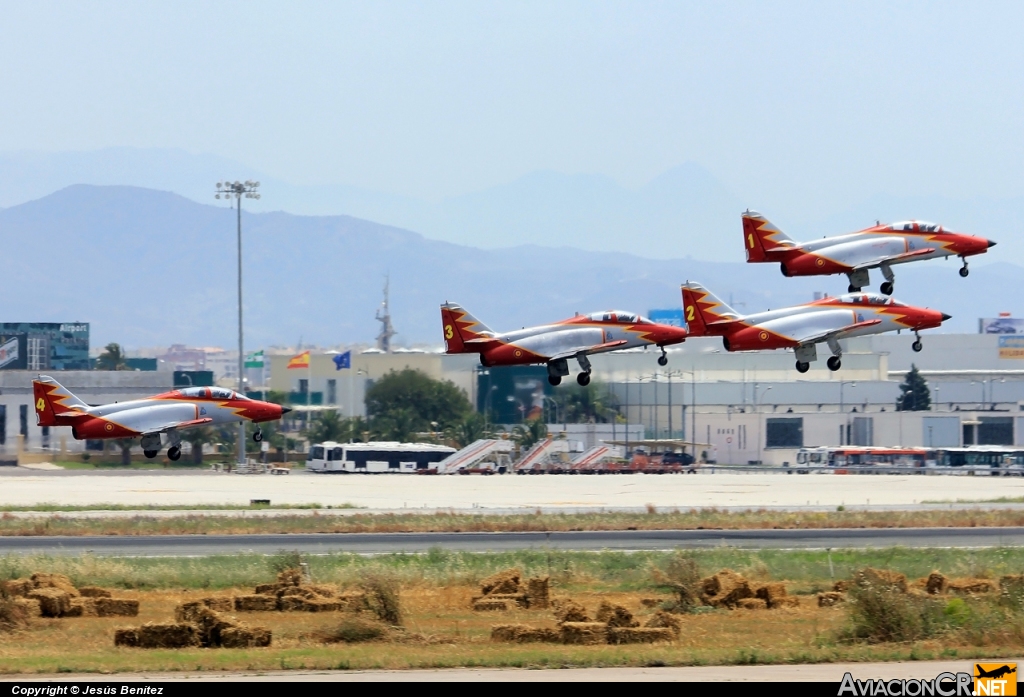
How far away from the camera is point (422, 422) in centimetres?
16112

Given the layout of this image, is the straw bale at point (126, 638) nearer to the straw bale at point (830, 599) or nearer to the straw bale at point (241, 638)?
the straw bale at point (241, 638)

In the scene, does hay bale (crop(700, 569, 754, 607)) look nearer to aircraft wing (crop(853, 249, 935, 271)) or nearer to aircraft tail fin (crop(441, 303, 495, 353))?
aircraft wing (crop(853, 249, 935, 271))

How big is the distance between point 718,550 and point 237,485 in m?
56.7

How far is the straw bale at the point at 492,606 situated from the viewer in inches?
1841

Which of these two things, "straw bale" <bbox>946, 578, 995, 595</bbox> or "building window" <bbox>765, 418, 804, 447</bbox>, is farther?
"building window" <bbox>765, 418, 804, 447</bbox>

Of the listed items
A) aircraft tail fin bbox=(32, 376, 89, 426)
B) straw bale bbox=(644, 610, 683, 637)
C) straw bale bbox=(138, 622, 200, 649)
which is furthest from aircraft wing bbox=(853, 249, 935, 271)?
aircraft tail fin bbox=(32, 376, 89, 426)

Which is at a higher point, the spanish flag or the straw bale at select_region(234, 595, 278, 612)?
the spanish flag

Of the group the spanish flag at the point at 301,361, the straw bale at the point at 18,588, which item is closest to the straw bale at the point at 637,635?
the straw bale at the point at 18,588

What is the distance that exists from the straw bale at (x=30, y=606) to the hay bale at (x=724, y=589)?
19208 millimetres

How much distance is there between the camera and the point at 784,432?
568ft

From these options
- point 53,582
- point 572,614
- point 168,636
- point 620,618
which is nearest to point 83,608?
point 53,582

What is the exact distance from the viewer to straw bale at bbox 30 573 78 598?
48000 millimetres

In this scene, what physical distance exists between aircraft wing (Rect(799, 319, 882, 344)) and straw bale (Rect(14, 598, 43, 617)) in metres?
28.3

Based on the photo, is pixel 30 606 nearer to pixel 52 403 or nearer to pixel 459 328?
pixel 459 328
